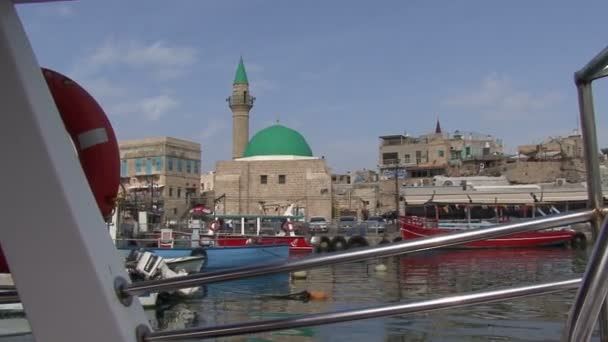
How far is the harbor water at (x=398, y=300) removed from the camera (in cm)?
793

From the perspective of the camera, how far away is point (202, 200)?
50.5m

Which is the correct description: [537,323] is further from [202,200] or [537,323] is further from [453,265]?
[202,200]

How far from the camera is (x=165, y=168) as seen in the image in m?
54.1

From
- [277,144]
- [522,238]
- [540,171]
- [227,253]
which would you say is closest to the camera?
[227,253]

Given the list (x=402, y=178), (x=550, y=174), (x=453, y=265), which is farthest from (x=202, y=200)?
(x=453, y=265)

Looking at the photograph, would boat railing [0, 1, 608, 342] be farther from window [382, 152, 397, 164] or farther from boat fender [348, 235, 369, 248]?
window [382, 152, 397, 164]

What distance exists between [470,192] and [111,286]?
39.8 meters

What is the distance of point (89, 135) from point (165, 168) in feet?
174

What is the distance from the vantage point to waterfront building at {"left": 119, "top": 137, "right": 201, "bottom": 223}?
54.1 meters

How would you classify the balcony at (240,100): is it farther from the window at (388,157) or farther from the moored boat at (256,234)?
the moored boat at (256,234)

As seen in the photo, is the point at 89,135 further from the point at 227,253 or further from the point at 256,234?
the point at 256,234

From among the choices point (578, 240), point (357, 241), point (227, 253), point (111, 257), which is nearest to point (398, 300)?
point (227, 253)

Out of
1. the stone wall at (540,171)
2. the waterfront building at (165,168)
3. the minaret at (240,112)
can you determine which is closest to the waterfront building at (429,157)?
the stone wall at (540,171)

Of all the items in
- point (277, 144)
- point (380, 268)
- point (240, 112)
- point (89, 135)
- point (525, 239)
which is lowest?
point (380, 268)
